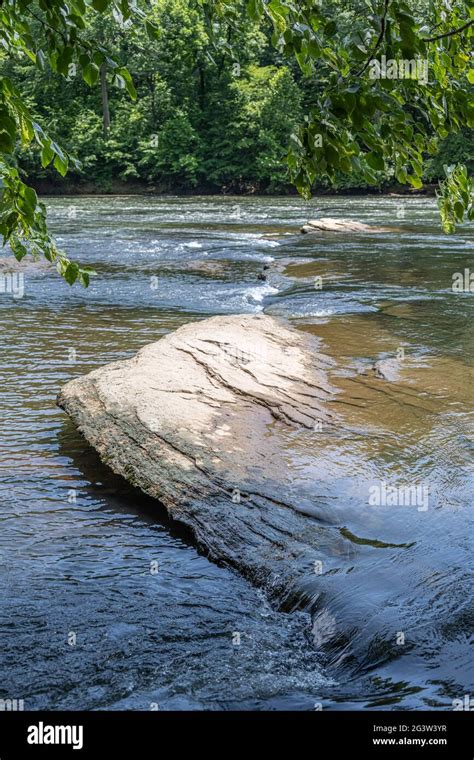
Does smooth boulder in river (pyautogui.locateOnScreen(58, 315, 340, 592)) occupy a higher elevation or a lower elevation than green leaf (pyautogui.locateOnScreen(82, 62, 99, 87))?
lower

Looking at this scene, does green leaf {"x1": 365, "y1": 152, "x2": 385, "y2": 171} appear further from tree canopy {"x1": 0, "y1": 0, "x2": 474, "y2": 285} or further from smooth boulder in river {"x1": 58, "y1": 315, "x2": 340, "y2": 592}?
smooth boulder in river {"x1": 58, "y1": 315, "x2": 340, "y2": 592}

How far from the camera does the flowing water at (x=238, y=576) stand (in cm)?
344

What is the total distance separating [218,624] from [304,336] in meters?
5.51

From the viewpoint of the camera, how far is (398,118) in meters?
2.46

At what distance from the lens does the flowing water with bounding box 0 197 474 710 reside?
11.3ft

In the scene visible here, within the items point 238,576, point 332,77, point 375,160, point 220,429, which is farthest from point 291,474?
point 332,77

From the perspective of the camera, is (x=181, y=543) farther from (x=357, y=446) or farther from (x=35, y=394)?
(x=35, y=394)

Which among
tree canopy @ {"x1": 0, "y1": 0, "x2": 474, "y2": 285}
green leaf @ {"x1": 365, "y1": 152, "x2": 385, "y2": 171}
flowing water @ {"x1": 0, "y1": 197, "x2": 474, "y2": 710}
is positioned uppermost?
tree canopy @ {"x1": 0, "y1": 0, "x2": 474, "y2": 285}

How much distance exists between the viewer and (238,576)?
436 cm

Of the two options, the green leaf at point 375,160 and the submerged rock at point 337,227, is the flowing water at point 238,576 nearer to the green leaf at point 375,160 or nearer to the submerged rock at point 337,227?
the green leaf at point 375,160

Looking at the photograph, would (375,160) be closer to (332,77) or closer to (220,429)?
(332,77)

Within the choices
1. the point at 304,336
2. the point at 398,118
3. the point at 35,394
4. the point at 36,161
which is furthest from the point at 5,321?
the point at 36,161

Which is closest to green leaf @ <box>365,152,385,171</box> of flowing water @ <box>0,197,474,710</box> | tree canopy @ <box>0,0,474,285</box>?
tree canopy @ <box>0,0,474,285</box>

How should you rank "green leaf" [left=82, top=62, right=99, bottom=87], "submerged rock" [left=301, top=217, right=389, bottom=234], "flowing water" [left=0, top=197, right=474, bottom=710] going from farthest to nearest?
1. "submerged rock" [left=301, top=217, right=389, bottom=234]
2. "flowing water" [left=0, top=197, right=474, bottom=710]
3. "green leaf" [left=82, top=62, right=99, bottom=87]
